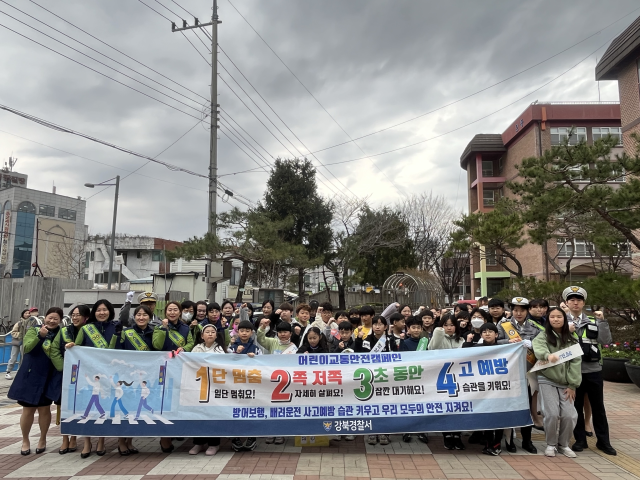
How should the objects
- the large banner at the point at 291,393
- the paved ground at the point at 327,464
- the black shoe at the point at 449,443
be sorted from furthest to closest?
1. the black shoe at the point at 449,443
2. the large banner at the point at 291,393
3. the paved ground at the point at 327,464

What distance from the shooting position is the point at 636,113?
18328 mm

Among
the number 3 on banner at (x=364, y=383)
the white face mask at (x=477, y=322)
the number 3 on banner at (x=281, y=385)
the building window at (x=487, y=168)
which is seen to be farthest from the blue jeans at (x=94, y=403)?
the building window at (x=487, y=168)

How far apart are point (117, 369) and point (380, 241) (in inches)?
997

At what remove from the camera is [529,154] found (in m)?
33.6

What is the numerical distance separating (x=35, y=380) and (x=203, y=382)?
73.3 inches

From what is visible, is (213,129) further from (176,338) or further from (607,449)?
(607,449)

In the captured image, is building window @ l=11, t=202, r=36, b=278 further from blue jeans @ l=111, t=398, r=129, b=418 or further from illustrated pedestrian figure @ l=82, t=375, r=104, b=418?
blue jeans @ l=111, t=398, r=129, b=418

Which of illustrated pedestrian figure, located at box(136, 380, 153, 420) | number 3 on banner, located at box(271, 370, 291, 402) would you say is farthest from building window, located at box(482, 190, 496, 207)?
illustrated pedestrian figure, located at box(136, 380, 153, 420)

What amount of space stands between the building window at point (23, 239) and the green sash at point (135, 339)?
55.9m

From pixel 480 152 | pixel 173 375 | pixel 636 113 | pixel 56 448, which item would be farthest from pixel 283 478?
pixel 480 152

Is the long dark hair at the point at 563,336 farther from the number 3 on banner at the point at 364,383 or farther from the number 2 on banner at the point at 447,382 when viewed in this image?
the number 3 on banner at the point at 364,383

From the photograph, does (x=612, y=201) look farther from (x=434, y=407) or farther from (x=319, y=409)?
(x=319, y=409)

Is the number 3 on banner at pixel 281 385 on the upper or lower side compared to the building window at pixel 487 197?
lower

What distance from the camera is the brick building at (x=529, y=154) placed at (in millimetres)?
33000
